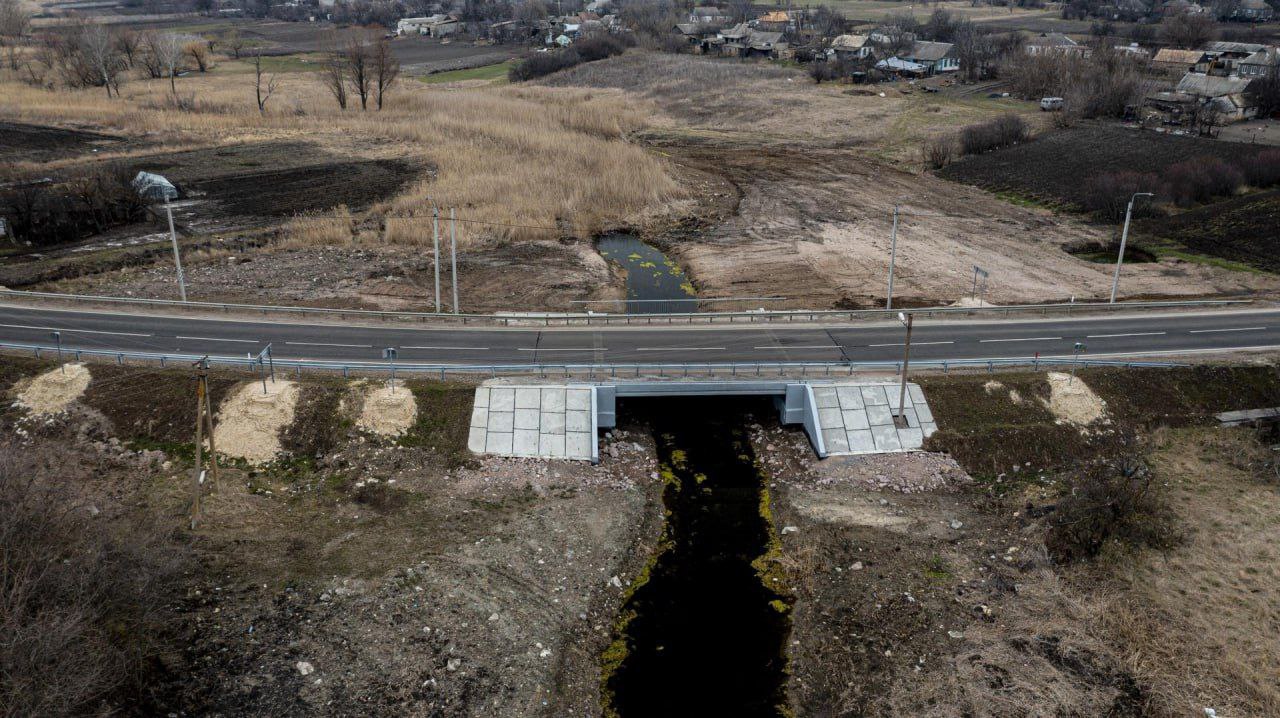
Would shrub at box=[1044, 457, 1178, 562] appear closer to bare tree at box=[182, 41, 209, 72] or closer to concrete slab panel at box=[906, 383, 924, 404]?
concrete slab panel at box=[906, 383, 924, 404]

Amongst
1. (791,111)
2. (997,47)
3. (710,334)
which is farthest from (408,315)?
(997,47)

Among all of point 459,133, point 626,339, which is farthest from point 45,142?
point 626,339

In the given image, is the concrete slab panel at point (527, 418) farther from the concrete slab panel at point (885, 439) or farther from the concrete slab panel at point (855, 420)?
the concrete slab panel at point (885, 439)

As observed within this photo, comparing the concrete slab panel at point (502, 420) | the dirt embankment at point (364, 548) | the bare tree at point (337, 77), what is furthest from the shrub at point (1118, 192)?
the bare tree at point (337, 77)

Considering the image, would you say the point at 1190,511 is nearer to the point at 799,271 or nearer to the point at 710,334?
the point at 710,334

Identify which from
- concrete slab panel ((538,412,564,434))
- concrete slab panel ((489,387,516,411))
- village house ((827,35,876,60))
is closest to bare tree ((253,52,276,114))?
concrete slab panel ((489,387,516,411))
